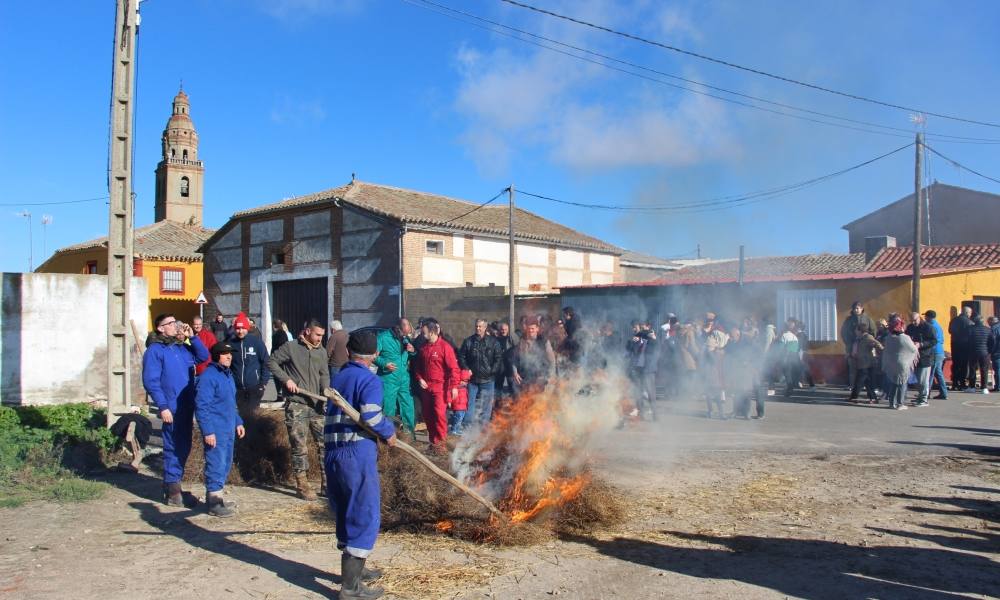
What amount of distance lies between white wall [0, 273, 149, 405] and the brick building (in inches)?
459

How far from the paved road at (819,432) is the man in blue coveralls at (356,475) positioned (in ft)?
15.1

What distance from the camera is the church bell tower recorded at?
6184 cm

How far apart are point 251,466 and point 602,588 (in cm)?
496

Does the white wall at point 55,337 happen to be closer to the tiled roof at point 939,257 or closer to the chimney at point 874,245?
the tiled roof at point 939,257

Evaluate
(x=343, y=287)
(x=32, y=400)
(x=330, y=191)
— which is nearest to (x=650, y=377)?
(x=32, y=400)

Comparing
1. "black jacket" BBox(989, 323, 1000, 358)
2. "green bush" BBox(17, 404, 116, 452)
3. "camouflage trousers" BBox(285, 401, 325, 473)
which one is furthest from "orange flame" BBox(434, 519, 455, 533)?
"black jacket" BBox(989, 323, 1000, 358)

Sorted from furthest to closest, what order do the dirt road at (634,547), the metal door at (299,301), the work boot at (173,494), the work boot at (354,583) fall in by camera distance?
the metal door at (299,301), the work boot at (173,494), the dirt road at (634,547), the work boot at (354,583)

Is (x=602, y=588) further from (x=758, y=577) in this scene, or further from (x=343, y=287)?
(x=343, y=287)

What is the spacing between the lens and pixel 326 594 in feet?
16.3

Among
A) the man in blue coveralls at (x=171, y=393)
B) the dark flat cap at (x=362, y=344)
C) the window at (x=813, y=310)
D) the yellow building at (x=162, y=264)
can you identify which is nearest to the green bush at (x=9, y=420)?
the man in blue coveralls at (x=171, y=393)

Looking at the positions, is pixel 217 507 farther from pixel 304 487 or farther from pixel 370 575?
pixel 370 575

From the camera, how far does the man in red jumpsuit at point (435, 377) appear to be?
959 cm

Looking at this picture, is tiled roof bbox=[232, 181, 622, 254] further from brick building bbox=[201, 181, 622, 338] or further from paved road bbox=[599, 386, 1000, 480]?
paved road bbox=[599, 386, 1000, 480]

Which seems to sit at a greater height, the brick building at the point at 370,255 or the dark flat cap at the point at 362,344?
the brick building at the point at 370,255
